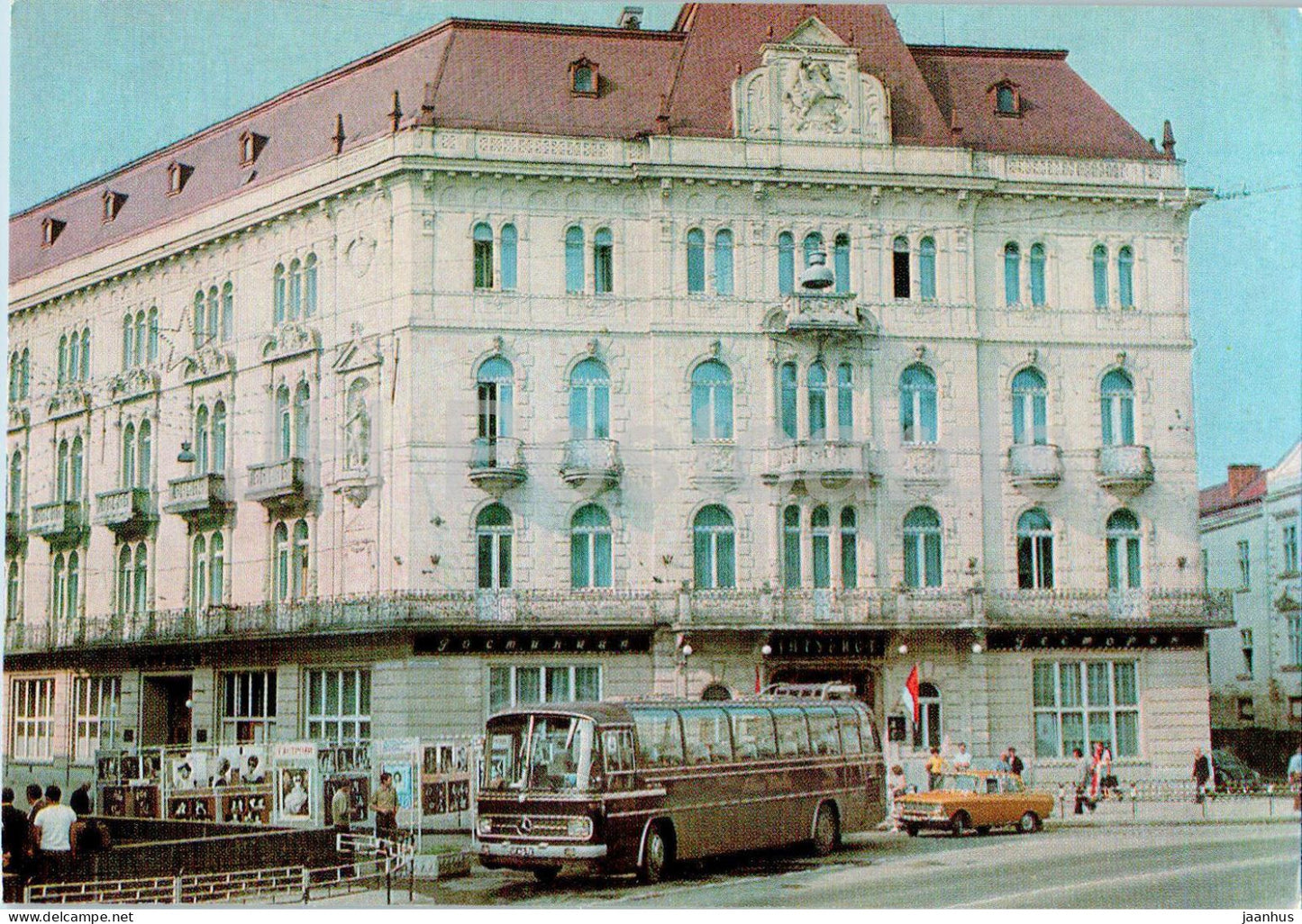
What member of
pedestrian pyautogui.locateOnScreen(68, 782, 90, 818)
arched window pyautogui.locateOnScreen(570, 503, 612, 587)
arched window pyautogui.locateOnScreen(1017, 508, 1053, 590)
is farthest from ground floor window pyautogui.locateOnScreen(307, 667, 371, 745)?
arched window pyautogui.locateOnScreen(1017, 508, 1053, 590)

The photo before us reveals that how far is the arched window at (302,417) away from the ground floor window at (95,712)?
5.43m

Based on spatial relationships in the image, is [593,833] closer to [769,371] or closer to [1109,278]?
[769,371]

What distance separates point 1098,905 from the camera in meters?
24.2

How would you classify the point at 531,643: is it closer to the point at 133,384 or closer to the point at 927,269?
the point at 133,384

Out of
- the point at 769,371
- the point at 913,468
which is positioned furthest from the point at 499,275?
the point at 913,468

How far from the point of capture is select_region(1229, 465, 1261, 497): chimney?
32.4m

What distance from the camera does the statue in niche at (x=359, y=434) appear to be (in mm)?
32281

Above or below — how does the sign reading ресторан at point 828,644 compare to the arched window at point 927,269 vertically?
below

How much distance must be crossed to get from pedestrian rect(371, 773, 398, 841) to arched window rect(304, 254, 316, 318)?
10.1 metres

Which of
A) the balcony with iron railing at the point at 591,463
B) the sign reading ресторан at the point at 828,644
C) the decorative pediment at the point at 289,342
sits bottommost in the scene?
the sign reading ресторан at the point at 828,644

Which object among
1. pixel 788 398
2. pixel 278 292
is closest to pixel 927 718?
pixel 788 398

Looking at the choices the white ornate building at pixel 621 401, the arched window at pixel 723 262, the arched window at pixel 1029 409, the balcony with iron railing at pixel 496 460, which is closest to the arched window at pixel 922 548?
the white ornate building at pixel 621 401

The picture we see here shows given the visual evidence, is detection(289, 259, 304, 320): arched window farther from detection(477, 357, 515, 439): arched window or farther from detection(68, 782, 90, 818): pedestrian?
detection(68, 782, 90, 818): pedestrian

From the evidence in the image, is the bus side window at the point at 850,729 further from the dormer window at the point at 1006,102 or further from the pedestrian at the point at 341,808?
the dormer window at the point at 1006,102
